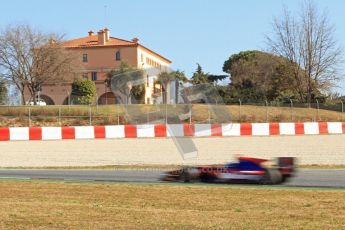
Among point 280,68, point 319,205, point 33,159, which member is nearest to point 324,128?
point 33,159

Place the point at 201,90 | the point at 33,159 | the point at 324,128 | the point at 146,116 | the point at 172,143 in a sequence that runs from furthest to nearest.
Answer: the point at 324,128 < the point at 172,143 < the point at 146,116 < the point at 33,159 < the point at 201,90

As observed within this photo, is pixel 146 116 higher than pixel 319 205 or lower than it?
higher

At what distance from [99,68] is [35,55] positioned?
30.0m

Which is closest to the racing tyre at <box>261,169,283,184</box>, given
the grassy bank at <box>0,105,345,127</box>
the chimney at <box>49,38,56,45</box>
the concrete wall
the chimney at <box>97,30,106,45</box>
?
the concrete wall

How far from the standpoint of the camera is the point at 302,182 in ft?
35.2

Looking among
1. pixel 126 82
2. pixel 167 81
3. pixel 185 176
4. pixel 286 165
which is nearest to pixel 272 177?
pixel 286 165

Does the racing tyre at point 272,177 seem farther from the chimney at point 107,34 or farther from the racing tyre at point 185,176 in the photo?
the chimney at point 107,34

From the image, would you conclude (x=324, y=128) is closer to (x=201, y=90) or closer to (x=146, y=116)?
(x=146, y=116)

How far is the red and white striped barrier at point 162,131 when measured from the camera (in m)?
21.0

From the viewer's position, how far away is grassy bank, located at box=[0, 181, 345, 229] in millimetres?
6152

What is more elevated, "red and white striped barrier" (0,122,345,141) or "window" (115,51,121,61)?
"window" (115,51,121,61)

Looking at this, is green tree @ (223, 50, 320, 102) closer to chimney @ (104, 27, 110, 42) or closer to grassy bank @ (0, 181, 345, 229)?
chimney @ (104, 27, 110, 42)

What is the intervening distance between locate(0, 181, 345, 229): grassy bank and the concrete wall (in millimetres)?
6013

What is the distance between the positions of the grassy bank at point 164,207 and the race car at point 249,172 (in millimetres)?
754
